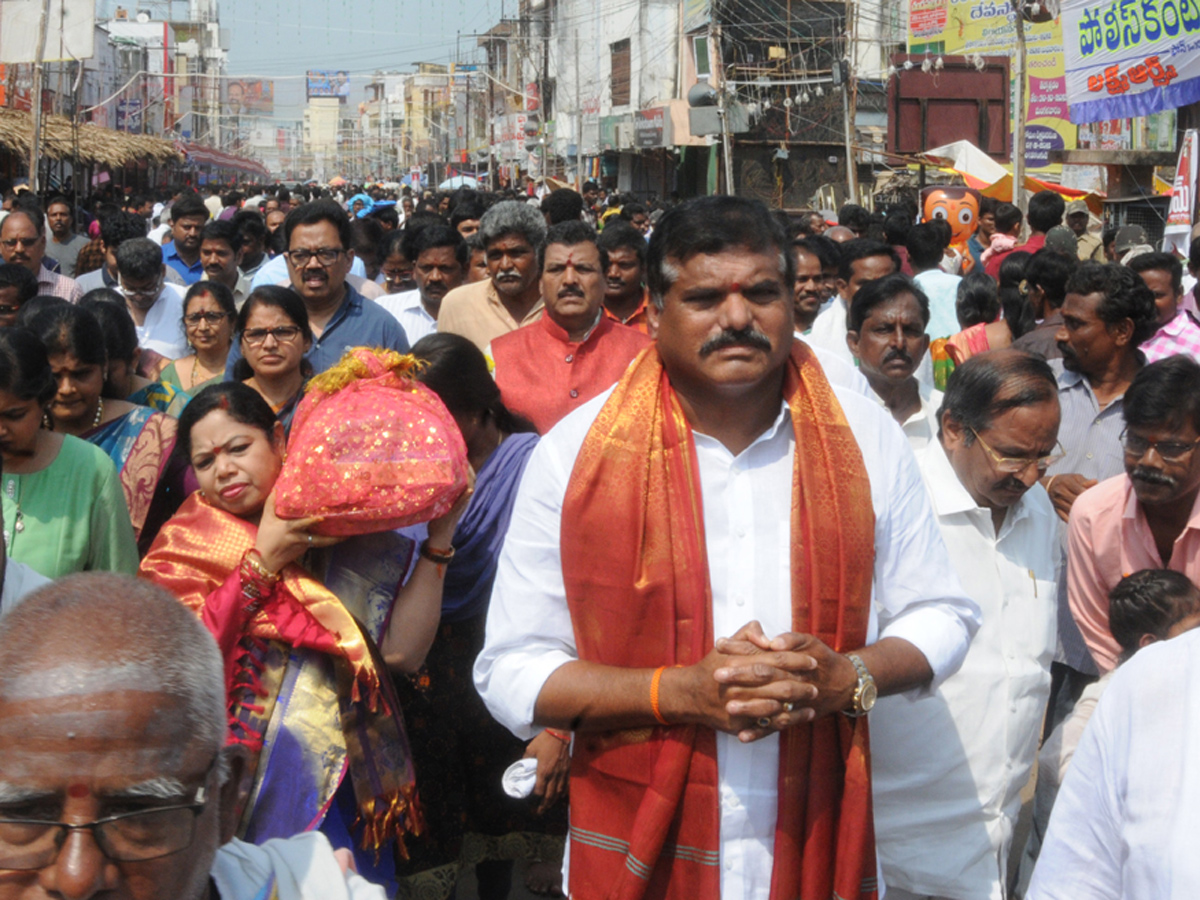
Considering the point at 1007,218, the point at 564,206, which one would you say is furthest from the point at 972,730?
the point at 1007,218

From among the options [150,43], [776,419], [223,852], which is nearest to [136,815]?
[223,852]

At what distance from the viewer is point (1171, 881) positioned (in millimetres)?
1530

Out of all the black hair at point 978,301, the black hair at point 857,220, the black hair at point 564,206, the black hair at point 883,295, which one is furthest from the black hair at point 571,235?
the black hair at point 857,220

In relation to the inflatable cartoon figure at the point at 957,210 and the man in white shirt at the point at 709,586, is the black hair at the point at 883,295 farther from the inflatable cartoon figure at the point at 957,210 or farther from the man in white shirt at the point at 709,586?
the inflatable cartoon figure at the point at 957,210

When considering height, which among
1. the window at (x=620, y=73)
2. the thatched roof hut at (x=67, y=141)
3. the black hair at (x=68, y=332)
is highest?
the window at (x=620, y=73)

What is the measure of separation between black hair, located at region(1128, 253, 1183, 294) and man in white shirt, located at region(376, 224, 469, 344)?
3.53 m

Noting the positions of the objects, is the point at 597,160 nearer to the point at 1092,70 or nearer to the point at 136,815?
the point at 1092,70

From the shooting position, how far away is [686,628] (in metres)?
2.20

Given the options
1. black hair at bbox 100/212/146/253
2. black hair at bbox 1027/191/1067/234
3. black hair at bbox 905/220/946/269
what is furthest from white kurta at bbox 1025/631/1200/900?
black hair at bbox 1027/191/1067/234

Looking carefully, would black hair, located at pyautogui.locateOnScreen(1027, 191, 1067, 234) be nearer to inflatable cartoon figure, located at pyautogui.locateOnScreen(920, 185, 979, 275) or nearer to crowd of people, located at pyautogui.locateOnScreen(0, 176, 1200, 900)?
inflatable cartoon figure, located at pyautogui.locateOnScreen(920, 185, 979, 275)

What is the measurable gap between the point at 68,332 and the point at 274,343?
2.24 feet

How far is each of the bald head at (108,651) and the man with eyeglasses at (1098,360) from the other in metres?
3.19

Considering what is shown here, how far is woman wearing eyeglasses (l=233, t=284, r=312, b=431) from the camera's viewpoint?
4188 millimetres

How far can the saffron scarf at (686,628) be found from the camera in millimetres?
2191
